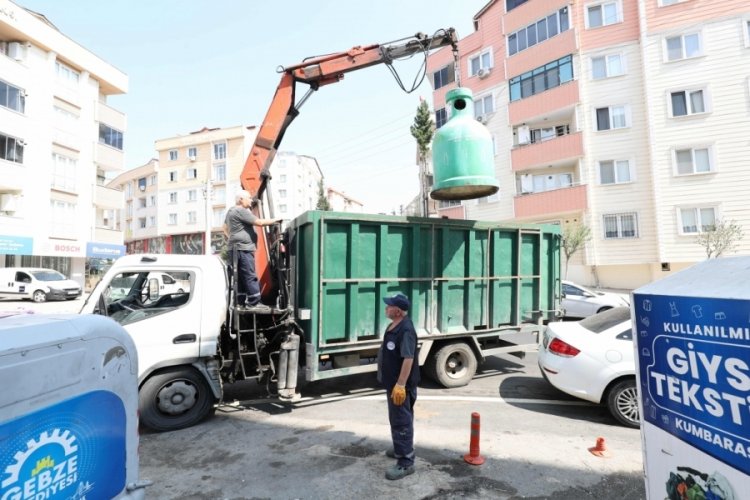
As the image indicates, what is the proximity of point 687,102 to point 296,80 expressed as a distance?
20836mm

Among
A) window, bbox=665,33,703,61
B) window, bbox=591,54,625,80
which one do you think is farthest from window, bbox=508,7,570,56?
window, bbox=665,33,703,61

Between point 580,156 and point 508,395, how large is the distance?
1860cm

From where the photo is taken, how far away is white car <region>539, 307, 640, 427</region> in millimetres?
4688

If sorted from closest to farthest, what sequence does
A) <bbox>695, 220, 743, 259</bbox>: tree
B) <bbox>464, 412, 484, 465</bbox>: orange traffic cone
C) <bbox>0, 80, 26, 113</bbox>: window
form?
<bbox>464, 412, 484, 465</bbox>: orange traffic cone
<bbox>695, 220, 743, 259</bbox>: tree
<bbox>0, 80, 26, 113</bbox>: window

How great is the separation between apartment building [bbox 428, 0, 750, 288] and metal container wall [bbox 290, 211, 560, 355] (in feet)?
50.3

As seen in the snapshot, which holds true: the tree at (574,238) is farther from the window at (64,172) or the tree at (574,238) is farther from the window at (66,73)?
the window at (66,73)

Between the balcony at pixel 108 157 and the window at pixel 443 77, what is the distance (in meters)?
22.9

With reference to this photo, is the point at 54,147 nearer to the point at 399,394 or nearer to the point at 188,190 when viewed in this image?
the point at 188,190

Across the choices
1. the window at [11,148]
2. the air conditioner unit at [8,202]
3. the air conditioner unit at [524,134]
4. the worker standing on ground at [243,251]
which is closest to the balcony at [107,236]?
the air conditioner unit at [8,202]

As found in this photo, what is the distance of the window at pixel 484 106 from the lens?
24.6m

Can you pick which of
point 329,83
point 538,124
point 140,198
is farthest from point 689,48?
point 140,198

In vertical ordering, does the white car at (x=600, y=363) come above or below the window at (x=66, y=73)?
below

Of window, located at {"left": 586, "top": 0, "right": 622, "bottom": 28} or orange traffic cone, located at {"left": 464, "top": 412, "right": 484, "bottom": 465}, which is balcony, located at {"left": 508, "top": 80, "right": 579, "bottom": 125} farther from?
orange traffic cone, located at {"left": 464, "top": 412, "right": 484, "bottom": 465}

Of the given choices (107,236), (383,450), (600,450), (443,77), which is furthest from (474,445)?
(107,236)
